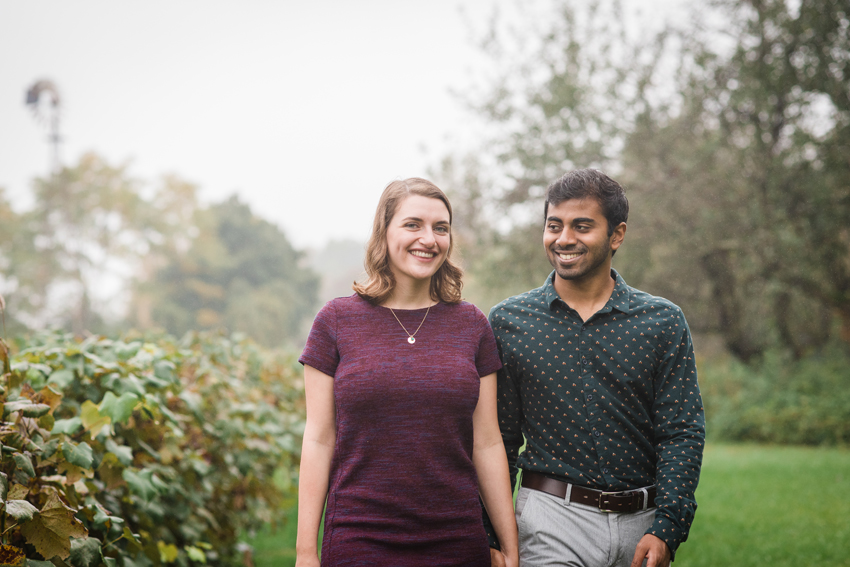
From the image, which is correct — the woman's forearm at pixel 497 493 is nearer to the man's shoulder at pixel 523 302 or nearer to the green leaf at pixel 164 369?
the man's shoulder at pixel 523 302

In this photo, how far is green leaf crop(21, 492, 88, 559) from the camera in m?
1.96

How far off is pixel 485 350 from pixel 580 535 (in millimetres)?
774

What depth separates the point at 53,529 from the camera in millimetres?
1967

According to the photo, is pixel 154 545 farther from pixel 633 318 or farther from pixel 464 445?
pixel 633 318

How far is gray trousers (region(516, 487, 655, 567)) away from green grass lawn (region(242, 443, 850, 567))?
12.4 feet

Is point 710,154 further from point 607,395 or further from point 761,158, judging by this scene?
point 607,395

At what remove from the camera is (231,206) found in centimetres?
4962

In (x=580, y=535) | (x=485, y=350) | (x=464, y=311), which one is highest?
(x=464, y=311)

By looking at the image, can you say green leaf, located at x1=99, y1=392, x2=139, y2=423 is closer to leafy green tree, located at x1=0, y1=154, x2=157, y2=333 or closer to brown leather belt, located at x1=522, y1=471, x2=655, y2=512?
brown leather belt, located at x1=522, y1=471, x2=655, y2=512

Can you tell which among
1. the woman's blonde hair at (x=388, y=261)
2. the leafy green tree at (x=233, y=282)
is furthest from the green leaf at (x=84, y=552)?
the leafy green tree at (x=233, y=282)

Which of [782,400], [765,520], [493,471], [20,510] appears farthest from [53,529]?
[782,400]

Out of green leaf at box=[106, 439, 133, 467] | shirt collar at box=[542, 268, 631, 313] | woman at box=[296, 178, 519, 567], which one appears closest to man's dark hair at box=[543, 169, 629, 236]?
shirt collar at box=[542, 268, 631, 313]

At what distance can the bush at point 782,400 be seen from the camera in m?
15.5

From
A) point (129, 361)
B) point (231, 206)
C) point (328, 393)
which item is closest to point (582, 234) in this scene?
point (328, 393)
